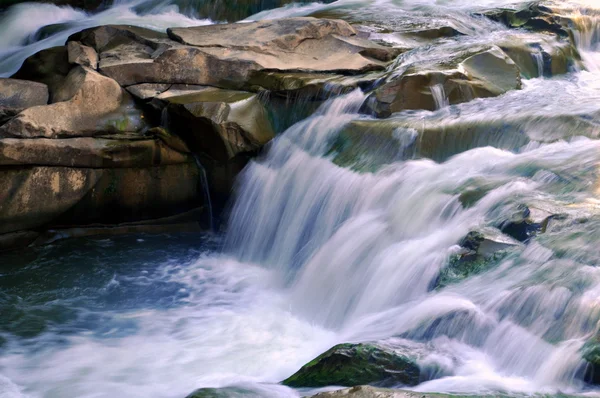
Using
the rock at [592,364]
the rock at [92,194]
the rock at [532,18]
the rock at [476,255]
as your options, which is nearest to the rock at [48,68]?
the rock at [92,194]

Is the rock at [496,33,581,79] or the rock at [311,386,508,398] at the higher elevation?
the rock at [496,33,581,79]

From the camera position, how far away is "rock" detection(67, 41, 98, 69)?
25.0ft

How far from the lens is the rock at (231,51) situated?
24.8ft

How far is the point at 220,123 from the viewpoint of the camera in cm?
688

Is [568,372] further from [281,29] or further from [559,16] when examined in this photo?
[559,16]

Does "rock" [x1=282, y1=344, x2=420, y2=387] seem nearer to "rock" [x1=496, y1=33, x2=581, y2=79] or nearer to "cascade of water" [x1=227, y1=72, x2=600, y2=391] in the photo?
"cascade of water" [x1=227, y1=72, x2=600, y2=391]

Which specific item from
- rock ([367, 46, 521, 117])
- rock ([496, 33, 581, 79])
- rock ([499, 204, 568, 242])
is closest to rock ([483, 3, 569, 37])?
rock ([496, 33, 581, 79])

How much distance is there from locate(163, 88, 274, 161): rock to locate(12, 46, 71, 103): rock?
4.36 ft

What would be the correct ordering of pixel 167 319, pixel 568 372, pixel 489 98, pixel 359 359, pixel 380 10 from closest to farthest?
1. pixel 568 372
2. pixel 359 359
3. pixel 167 319
4. pixel 489 98
5. pixel 380 10

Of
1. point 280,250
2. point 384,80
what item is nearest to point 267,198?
point 280,250

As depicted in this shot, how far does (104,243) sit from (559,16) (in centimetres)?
585

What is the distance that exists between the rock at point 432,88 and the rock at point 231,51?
69 centimetres

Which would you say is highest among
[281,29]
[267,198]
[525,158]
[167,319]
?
[281,29]

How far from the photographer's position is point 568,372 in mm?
3553
